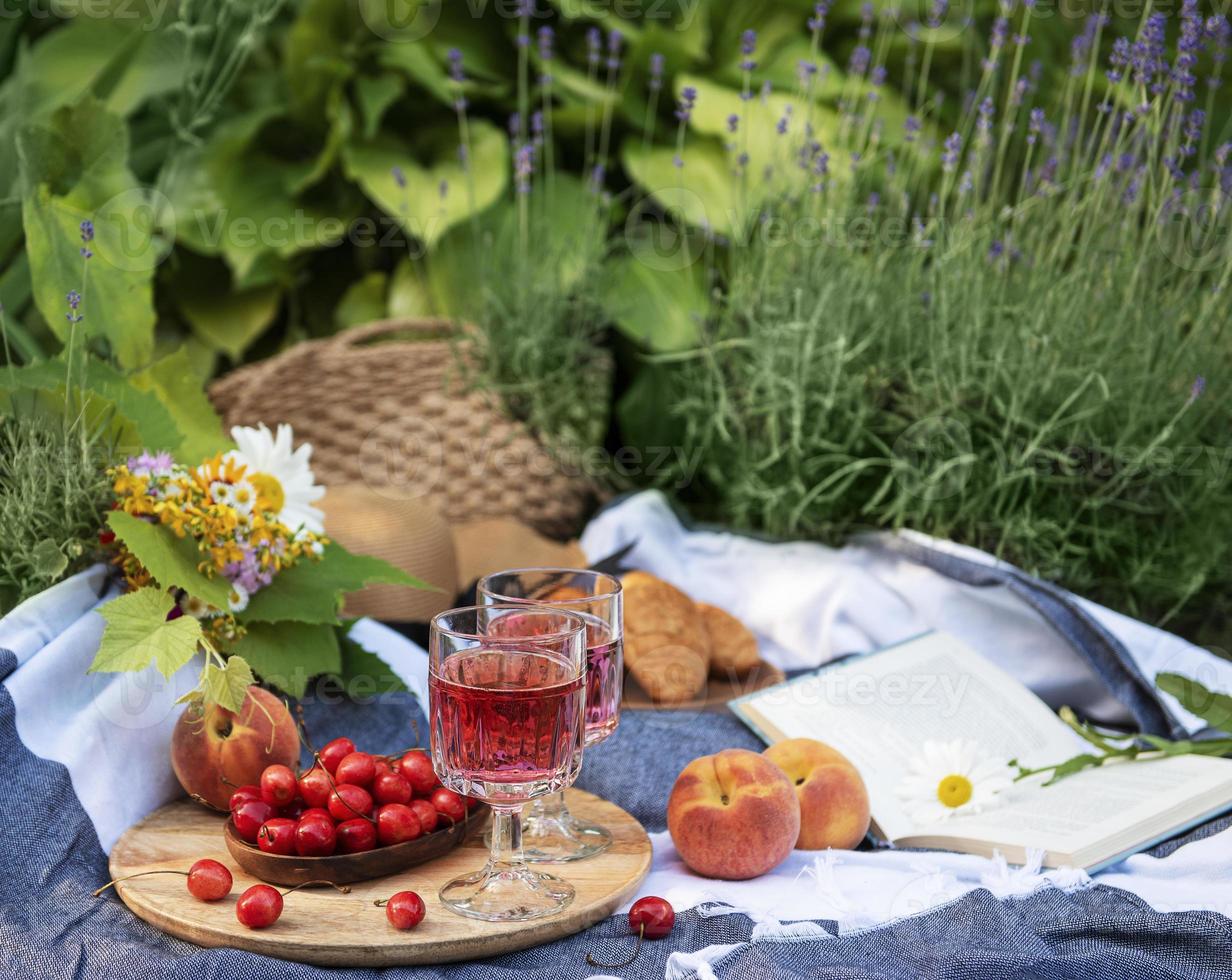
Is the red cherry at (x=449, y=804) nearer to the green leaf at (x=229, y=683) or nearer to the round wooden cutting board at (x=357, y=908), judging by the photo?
the round wooden cutting board at (x=357, y=908)

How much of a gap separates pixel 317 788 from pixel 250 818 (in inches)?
2.0

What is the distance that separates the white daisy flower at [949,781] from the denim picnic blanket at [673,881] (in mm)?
105

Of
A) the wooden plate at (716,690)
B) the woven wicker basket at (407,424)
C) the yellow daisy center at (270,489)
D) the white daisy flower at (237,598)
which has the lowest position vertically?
the wooden plate at (716,690)

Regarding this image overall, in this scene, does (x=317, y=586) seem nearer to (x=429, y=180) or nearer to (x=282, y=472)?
(x=282, y=472)

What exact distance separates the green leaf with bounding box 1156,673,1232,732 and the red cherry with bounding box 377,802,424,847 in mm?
686

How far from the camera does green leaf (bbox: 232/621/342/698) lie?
1113mm

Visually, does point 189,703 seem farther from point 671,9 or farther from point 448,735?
point 671,9

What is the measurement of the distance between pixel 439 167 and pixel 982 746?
4.28 feet

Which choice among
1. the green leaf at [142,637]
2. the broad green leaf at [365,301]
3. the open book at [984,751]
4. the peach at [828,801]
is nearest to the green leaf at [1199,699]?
the open book at [984,751]

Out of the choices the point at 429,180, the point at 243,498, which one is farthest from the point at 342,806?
the point at 429,180

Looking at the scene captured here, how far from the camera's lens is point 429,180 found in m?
2.02

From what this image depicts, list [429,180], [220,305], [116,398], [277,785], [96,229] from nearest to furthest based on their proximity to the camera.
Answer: [277,785] → [116,398] → [96,229] → [429,180] → [220,305]

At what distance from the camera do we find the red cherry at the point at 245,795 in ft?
3.06

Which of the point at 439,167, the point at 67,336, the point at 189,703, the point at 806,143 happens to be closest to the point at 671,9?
the point at 439,167
